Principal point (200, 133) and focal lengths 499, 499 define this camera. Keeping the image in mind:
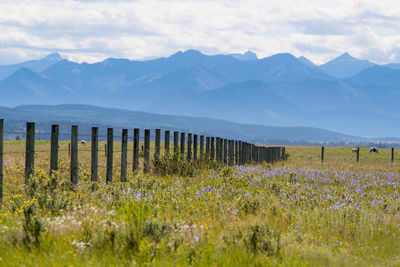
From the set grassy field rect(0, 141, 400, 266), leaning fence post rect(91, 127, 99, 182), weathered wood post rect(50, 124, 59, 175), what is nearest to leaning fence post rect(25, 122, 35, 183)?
weathered wood post rect(50, 124, 59, 175)

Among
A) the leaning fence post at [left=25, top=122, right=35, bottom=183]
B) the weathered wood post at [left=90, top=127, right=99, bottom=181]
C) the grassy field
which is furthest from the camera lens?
the weathered wood post at [left=90, top=127, right=99, bottom=181]

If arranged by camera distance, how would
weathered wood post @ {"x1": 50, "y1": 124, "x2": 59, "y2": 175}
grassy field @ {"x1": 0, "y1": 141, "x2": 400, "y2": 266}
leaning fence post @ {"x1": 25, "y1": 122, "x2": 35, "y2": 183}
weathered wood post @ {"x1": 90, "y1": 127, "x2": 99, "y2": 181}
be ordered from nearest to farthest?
grassy field @ {"x1": 0, "y1": 141, "x2": 400, "y2": 266} < leaning fence post @ {"x1": 25, "y1": 122, "x2": 35, "y2": 183} < weathered wood post @ {"x1": 50, "y1": 124, "x2": 59, "y2": 175} < weathered wood post @ {"x1": 90, "y1": 127, "x2": 99, "y2": 181}

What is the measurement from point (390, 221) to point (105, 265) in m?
6.38

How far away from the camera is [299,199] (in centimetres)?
1194

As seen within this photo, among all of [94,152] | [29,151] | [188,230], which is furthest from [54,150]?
[188,230]

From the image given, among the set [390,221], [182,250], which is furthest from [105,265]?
[390,221]

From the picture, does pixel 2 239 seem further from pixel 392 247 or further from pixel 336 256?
pixel 392 247

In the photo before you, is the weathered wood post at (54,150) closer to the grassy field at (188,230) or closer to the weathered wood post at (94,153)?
the grassy field at (188,230)

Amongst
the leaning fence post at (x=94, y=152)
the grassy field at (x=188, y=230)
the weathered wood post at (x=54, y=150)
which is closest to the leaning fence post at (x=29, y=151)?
the weathered wood post at (x=54, y=150)

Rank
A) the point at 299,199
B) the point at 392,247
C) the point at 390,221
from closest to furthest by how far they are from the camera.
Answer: the point at 392,247, the point at 390,221, the point at 299,199

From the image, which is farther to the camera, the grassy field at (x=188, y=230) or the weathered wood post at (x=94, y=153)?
the weathered wood post at (x=94, y=153)

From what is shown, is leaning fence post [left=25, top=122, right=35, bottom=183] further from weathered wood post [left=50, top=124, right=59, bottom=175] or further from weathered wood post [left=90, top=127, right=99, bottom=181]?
weathered wood post [left=90, top=127, right=99, bottom=181]

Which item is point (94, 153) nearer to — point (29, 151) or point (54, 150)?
point (54, 150)

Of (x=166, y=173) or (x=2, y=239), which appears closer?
(x=2, y=239)
